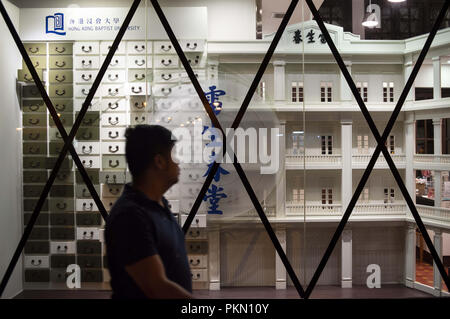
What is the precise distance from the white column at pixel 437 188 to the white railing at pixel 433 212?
44 millimetres

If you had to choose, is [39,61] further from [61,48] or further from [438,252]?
[438,252]

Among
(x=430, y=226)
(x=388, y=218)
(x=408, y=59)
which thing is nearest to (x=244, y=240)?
(x=388, y=218)

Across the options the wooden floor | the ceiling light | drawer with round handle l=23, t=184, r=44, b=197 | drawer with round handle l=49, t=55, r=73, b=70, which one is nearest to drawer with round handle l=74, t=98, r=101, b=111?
drawer with round handle l=49, t=55, r=73, b=70

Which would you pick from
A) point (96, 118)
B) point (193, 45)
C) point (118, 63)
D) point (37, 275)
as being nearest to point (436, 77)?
point (193, 45)

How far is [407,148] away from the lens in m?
→ 3.18

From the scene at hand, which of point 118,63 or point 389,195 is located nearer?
point 389,195

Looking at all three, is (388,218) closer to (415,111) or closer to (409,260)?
(409,260)

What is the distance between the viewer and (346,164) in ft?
10.9

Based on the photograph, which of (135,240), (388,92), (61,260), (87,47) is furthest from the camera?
(61,260)

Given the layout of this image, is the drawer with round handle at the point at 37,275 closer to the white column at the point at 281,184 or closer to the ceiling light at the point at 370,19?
the white column at the point at 281,184

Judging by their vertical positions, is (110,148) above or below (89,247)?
above

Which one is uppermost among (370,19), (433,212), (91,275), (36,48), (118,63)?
(370,19)

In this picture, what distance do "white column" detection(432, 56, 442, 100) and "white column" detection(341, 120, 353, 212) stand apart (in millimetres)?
709

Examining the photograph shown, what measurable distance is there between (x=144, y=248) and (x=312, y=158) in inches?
85.4
